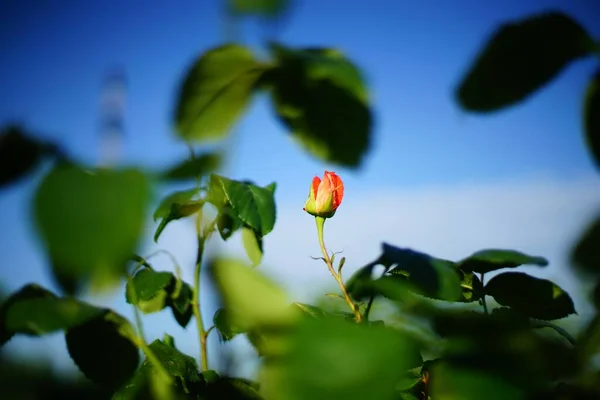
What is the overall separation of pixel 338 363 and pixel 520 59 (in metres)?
0.25

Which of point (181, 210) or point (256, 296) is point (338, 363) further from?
point (181, 210)

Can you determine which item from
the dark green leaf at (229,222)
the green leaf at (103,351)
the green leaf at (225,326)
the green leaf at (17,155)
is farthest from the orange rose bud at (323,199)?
the green leaf at (17,155)

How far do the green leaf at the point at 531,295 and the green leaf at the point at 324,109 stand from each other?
337mm

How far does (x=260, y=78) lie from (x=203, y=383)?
0.48 m

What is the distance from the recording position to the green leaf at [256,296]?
0.22 meters

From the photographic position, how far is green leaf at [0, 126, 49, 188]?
11.5 inches

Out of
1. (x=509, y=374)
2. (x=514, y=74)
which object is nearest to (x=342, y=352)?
(x=509, y=374)

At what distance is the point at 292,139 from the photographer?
0.91 feet

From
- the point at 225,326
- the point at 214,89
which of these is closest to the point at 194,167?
the point at 214,89

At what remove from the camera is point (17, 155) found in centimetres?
30

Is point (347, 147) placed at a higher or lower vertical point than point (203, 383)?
higher

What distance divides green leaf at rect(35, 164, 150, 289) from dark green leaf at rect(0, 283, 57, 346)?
29 centimetres

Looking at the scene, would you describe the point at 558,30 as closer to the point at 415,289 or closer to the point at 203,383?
the point at 415,289

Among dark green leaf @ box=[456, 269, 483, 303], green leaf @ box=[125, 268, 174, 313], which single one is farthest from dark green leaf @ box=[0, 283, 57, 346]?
dark green leaf @ box=[456, 269, 483, 303]
